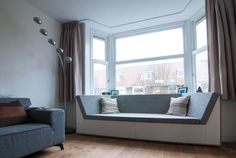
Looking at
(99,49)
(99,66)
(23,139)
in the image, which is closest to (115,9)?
(99,49)

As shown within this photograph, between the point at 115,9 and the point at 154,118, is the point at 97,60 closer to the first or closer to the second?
the point at 115,9

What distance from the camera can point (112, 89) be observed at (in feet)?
13.8

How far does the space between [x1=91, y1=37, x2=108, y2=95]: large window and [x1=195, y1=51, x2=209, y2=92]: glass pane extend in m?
2.08

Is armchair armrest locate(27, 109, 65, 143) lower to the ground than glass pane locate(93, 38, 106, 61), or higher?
lower

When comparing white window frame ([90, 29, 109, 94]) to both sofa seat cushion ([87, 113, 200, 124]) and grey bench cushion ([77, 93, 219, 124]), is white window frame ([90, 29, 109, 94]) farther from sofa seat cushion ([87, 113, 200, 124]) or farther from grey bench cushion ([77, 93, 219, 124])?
sofa seat cushion ([87, 113, 200, 124])

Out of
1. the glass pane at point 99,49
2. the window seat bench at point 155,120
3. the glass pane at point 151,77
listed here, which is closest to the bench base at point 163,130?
the window seat bench at point 155,120

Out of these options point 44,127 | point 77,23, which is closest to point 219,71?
point 44,127

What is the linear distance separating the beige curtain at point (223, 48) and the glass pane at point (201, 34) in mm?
591

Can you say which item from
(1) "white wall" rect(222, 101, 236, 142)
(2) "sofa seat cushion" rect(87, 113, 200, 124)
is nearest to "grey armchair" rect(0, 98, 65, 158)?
(2) "sofa seat cushion" rect(87, 113, 200, 124)

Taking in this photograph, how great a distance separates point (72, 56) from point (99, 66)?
75 cm

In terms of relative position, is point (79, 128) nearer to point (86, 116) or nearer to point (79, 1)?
point (86, 116)

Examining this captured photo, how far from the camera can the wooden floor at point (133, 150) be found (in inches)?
80.7

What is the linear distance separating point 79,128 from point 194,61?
105 inches

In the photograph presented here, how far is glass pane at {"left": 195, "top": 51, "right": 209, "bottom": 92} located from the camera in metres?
3.12
